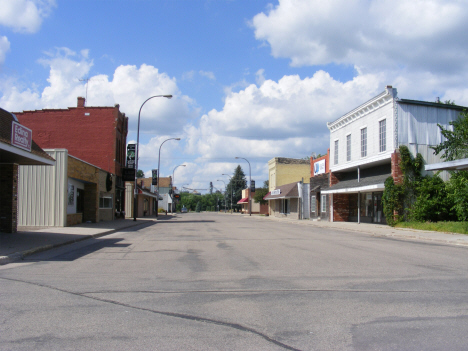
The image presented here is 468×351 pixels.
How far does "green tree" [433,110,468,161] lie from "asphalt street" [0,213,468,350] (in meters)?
15.4

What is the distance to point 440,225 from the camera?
867 inches

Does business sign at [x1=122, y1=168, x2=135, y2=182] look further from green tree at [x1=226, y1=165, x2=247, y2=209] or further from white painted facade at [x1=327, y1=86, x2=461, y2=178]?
green tree at [x1=226, y1=165, x2=247, y2=209]

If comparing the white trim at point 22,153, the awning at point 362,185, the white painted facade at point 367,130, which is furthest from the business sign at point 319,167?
the white trim at point 22,153

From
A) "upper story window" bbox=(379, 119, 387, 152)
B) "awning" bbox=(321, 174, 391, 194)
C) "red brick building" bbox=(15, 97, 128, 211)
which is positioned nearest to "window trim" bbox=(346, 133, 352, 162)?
"awning" bbox=(321, 174, 391, 194)

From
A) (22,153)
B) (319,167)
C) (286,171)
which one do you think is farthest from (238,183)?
(22,153)

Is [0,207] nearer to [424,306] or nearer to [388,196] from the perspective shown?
[424,306]

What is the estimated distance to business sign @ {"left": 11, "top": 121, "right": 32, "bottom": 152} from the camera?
14031 mm

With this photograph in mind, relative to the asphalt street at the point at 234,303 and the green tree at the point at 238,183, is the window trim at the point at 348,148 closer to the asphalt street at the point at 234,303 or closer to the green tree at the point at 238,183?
the asphalt street at the point at 234,303

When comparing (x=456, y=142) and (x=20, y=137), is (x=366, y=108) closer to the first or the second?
(x=456, y=142)

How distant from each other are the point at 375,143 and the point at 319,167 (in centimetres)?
1173

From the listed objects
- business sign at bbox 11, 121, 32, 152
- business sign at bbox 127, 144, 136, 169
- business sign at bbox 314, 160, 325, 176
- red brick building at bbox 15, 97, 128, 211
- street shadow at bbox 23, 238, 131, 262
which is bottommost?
street shadow at bbox 23, 238, 131, 262

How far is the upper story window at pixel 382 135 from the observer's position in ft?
90.6

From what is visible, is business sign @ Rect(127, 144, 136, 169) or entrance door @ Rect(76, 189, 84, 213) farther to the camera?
business sign @ Rect(127, 144, 136, 169)

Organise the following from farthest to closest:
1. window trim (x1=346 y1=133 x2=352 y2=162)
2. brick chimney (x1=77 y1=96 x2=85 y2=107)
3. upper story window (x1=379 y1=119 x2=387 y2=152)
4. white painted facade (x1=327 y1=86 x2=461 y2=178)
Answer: brick chimney (x1=77 y1=96 x2=85 y2=107)
window trim (x1=346 y1=133 x2=352 y2=162)
upper story window (x1=379 y1=119 x2=387 y2=152)
white painted facade (x1=327 y1=86 x2=461 y2=178)
